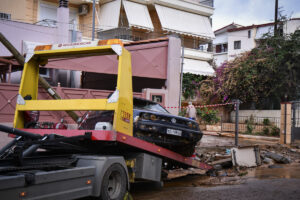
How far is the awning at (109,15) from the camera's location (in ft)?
89.9

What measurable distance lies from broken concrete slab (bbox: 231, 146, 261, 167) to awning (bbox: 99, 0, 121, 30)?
18.5m

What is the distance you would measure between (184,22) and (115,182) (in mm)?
26588

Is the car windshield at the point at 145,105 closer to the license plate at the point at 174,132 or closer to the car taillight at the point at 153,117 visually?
the car taillight at the point at 153,117

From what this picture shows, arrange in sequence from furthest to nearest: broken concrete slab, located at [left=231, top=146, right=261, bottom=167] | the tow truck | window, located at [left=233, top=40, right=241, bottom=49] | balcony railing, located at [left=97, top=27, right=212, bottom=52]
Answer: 1. window, located at [left=233, top=40, right=241, bottom=49]
2. balcony railing, located at [left=97, top=27, right=212, bottom=52]
3. broken concrete slab, located at [left=231, top=146, right=261, bottom=167]
4. the tow truck

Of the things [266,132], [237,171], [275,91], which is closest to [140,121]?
[237,171]

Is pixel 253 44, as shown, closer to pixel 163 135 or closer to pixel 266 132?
pixel 266 132

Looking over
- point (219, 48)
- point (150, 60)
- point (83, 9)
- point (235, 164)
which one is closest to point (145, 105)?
point (235, 164)

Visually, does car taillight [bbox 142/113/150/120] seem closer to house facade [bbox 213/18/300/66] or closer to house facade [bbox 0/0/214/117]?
house facade [bbox 0/0/214/117]

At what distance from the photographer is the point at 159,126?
7.24 m

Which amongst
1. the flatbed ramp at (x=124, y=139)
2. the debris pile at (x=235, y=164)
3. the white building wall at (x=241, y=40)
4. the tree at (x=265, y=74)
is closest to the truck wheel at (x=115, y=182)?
the flatbed ramp at (x=124, y=139)

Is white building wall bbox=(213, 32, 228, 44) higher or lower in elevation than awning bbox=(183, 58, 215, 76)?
higher

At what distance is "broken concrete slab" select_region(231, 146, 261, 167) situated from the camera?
10820 millimetres

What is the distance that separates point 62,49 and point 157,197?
332 centimetres

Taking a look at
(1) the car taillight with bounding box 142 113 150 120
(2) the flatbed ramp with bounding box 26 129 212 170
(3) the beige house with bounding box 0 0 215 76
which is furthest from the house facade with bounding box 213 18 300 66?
(1) the car taillight with bounding box 142 113 150 120
